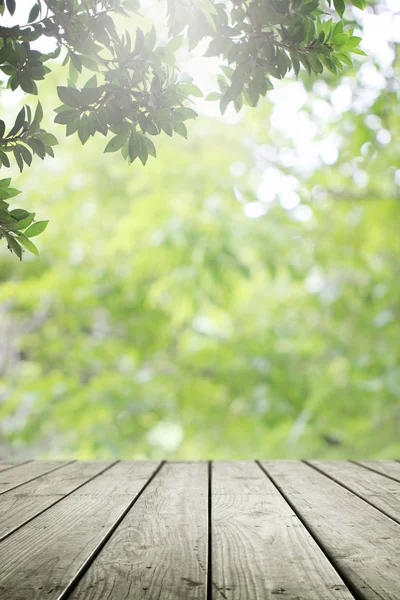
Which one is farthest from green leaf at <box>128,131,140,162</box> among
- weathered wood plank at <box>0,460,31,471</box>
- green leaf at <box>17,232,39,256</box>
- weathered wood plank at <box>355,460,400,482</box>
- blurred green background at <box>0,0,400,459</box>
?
blurred green background at <box>0,0,400,459</box>

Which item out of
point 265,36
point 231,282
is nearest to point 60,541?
point 265,36

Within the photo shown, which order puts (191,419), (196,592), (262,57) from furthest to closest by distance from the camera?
(191,419), (262,57), (196,592)

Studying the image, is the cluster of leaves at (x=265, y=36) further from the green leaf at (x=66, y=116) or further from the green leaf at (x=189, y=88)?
the green leaf at (x=66, y=116)

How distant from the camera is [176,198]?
155 inches

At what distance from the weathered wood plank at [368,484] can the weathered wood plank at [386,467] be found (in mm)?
33

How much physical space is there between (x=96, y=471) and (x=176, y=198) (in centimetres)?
254

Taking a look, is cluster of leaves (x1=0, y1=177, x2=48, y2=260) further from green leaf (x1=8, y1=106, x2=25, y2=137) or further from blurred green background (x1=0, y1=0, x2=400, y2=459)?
blurred green background (x1=0, y1=0, x2=400, y2=459)

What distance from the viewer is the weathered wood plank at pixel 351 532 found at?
0.77 metres

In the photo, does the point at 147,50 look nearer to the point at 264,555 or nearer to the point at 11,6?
the point at 11,6

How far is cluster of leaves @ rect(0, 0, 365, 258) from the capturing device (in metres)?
0.89

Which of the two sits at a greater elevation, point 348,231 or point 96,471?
point 348,231

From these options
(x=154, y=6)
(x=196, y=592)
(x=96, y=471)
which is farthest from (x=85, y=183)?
(x=196, y=592)

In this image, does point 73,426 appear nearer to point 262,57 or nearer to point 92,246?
point 92,246

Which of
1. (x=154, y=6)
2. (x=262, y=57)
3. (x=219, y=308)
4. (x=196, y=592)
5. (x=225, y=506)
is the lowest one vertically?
(x=196, y=592)
